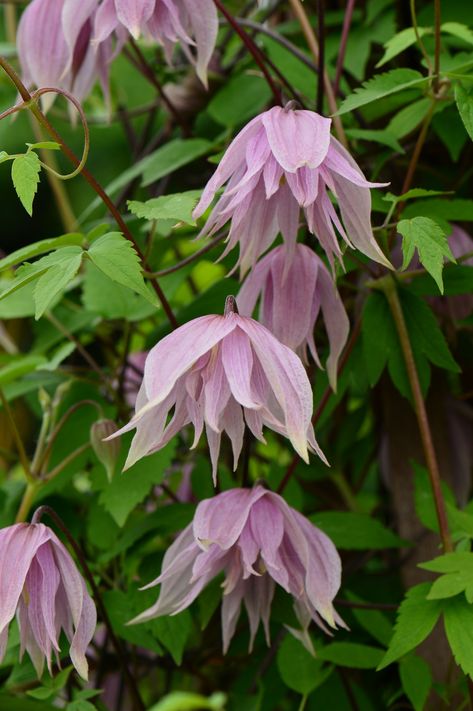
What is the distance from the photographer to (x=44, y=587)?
0.54 metres

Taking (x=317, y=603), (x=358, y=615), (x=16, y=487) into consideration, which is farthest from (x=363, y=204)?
(x=16, y=487)

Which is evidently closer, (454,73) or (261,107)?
(454,73)

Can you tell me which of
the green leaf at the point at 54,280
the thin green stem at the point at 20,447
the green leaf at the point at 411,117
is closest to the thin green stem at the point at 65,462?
the thin green stem at the point at 20,447

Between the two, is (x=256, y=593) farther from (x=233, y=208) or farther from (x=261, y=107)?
(x=261, y=107)

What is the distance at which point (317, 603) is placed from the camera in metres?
0.55

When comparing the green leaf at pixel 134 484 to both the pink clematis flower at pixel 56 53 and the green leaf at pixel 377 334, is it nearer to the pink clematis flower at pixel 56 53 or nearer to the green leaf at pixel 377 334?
the green leaf at pixel 377 334

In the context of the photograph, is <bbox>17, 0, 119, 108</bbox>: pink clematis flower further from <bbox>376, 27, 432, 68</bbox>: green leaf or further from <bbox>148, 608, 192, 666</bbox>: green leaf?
<bbox>148, 608, 192, 666</bbox>: green leaf

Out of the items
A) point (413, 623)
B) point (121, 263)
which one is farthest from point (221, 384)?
point (413, 623)

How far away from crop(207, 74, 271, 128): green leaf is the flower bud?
31 centimetres

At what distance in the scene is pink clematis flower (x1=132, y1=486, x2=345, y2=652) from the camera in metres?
0.55

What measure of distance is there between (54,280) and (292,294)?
5.8 inches

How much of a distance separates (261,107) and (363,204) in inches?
14.8

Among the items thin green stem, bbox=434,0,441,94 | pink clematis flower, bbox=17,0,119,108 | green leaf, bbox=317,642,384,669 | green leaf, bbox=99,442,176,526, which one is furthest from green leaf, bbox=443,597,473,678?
pink clematis flower, bbox=17,0,119,108

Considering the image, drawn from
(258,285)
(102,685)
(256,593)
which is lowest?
(102,685)
